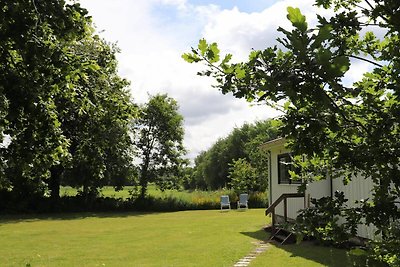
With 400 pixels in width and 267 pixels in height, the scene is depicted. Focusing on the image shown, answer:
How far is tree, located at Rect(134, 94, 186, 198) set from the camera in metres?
34.7

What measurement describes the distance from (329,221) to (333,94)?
63cm

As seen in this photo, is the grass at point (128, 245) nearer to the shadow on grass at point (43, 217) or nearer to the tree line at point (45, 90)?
the tree line at point (45, 90)

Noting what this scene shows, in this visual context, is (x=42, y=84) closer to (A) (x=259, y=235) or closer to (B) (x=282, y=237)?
(B) (x=282, y=237)

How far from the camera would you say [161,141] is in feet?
115

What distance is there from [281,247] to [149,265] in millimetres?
3913

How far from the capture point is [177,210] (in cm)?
3084

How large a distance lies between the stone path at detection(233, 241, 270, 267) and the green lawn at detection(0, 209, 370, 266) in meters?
0.16

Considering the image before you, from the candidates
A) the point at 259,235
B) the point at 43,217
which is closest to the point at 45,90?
the point at 259,235

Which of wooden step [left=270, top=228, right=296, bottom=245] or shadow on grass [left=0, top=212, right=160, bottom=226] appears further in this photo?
shadow on grass [left=0, top=212, right=160, bottom=226]

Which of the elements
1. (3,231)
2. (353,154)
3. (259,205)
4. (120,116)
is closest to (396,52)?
(353,154)

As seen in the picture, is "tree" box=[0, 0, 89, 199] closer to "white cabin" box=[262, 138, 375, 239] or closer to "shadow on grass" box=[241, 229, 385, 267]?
"shadow on grass" box=[241, 229, 385, 267]

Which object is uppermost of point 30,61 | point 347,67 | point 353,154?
point 30,61

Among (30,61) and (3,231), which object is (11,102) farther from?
(3,231)

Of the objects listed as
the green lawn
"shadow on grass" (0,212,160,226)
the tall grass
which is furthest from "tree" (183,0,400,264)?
the tall grass
